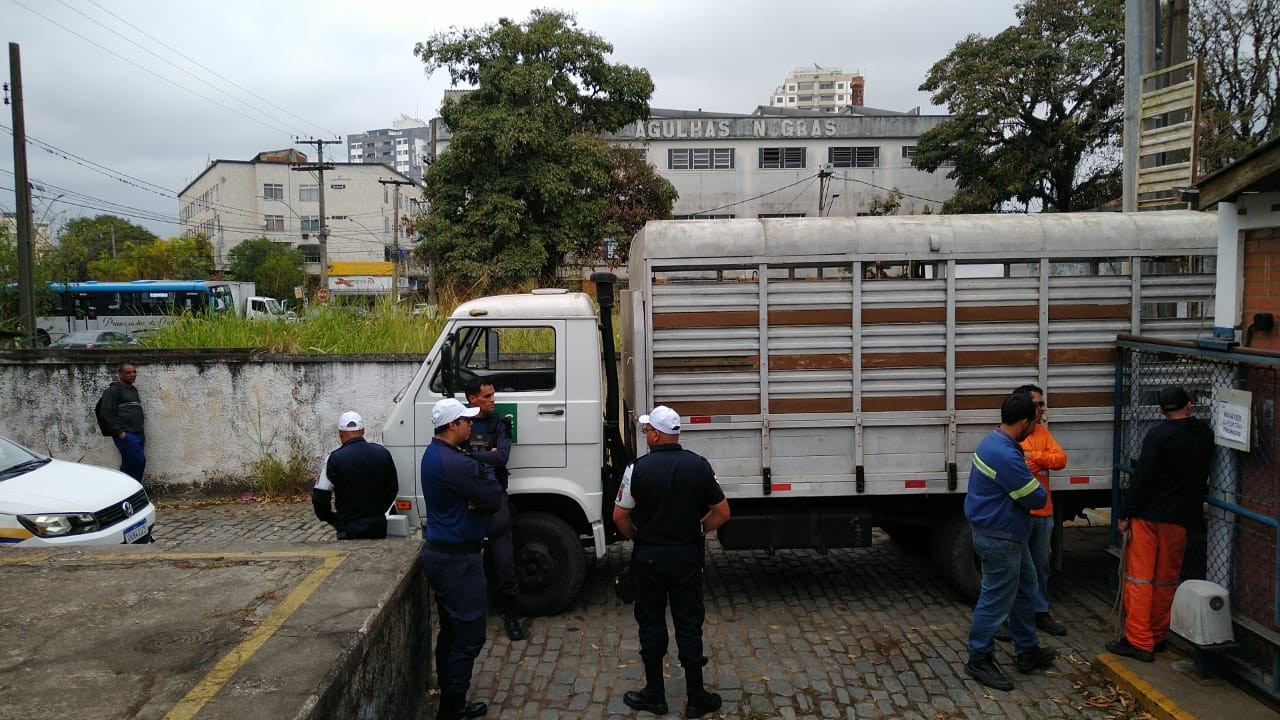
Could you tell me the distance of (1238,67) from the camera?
838 inches

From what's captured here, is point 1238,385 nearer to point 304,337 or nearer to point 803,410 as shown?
point 803,410

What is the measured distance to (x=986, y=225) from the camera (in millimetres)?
6098

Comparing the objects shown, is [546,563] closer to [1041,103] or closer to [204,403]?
[204,403]

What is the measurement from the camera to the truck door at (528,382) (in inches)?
241

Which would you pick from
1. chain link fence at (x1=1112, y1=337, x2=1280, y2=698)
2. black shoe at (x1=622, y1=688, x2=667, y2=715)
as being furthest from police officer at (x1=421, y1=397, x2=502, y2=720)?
chain link fence at (x1=1112, y1=337, x2=1280, y2=698)

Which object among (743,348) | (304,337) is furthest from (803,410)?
(304,337)

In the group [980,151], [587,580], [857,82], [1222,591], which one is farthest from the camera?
[857,82]

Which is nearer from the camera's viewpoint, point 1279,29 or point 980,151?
point 1279,29

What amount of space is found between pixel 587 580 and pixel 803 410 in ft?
8.15

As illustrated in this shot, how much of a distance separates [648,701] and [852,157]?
41902mm

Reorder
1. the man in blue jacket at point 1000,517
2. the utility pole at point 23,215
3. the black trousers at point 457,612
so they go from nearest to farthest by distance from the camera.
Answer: the black trousers at point 457,612, the man in blue jacket at point 1000,517, the utility pole at point 23,215

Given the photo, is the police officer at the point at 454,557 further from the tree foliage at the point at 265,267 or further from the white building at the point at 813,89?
the white building at the point at 813,89

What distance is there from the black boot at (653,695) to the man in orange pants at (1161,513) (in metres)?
3.06

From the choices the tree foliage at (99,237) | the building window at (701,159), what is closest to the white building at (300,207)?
the tree foliage at (99,237)
